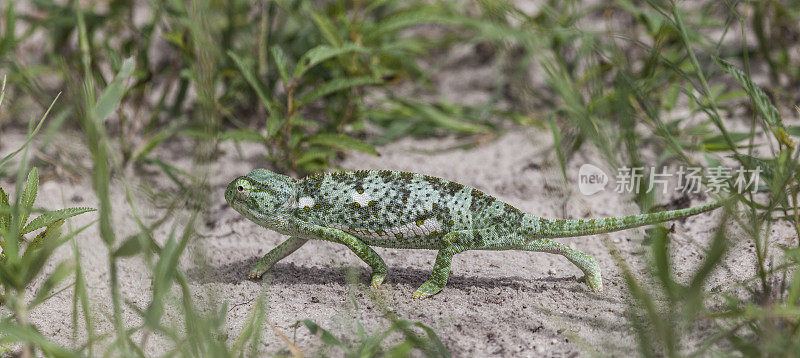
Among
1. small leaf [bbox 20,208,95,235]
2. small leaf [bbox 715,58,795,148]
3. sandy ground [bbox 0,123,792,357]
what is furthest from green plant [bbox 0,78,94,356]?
small leaf [bbox 715,58,795,148]

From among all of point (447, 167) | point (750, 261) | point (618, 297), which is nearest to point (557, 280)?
point (618, 297)

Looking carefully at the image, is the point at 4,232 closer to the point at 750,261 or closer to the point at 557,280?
the point at 557,280

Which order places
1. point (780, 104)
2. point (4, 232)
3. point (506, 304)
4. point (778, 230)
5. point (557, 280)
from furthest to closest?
point (780, 104) < point (778, 230) < point (557, 280) < point (506, 304) < point (4, 232)

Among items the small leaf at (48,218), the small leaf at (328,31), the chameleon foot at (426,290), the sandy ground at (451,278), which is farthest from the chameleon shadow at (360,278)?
the small leaf at (328,31)

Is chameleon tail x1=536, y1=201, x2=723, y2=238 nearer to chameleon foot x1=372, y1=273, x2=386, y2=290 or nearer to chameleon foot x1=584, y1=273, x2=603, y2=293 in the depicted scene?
chameleon foot x1=584, y1=273, x2=603, y2=293

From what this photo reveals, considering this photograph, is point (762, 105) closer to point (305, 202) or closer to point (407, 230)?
point (407, 230)

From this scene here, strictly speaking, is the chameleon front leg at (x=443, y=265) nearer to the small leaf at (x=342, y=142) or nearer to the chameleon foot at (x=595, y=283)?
the chameleon foot at (x=595, y=283)
